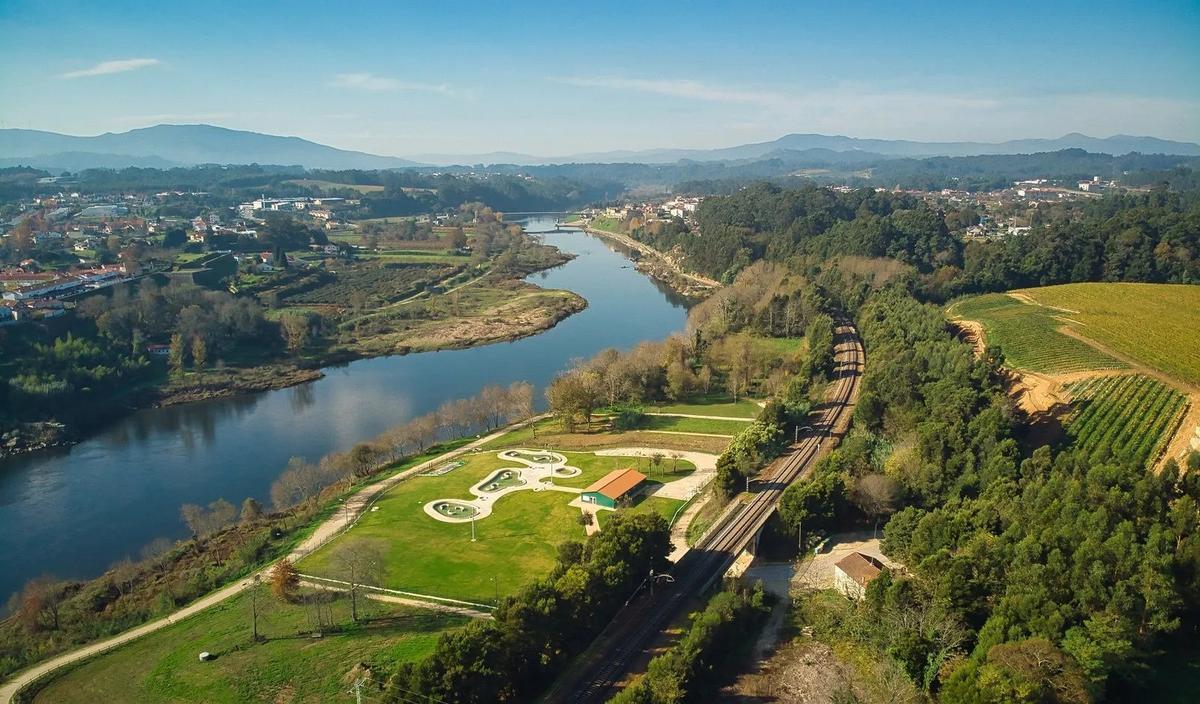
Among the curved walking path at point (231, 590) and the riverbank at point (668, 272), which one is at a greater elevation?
the riverbank at point (668, 272)

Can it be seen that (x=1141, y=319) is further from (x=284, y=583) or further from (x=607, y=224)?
(x=607, y=224)

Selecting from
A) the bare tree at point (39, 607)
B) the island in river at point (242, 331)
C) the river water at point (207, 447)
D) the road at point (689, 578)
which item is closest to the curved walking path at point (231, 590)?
the bare tree at point (39, 607)

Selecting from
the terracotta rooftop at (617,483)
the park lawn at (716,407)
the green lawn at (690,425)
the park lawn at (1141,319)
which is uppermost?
the park lawn at (1141,319)

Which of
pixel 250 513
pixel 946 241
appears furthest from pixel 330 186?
pixel 250 513

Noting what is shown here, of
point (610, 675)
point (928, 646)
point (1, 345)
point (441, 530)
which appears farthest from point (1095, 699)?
point (1, 345)

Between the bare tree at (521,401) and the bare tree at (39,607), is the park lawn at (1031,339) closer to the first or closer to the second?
the bare tree at (521,401)

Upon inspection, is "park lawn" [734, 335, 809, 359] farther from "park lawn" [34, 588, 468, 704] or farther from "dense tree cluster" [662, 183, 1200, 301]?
"park lawn" [34, 588, 468, 704]

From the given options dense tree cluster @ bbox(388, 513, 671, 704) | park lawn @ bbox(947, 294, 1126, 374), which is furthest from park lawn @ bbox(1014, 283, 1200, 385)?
dense tree cluster @ bbox(388, 513, 671, 704)
